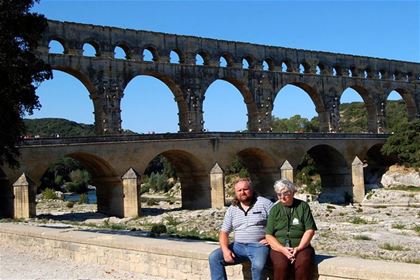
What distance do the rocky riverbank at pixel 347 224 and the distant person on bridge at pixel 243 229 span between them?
706cm

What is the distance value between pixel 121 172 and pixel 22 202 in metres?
6.28

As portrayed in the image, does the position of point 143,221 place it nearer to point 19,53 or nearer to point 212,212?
point 212,212

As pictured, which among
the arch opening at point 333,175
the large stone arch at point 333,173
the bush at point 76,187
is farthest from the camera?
the bush at point 76,187

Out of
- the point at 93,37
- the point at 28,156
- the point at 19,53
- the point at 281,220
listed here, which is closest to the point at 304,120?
the point at 93,37

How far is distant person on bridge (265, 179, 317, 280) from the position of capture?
6.57 m

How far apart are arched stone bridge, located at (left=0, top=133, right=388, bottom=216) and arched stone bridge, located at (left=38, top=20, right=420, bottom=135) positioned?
10.8ft

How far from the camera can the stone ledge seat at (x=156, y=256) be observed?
6.39 meters

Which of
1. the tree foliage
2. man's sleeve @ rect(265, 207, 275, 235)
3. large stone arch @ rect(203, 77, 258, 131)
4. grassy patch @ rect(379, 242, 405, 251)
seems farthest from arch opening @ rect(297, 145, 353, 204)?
the tree foliage

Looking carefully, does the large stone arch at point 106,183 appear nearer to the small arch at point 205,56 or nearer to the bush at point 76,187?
the small arch at point 205,56

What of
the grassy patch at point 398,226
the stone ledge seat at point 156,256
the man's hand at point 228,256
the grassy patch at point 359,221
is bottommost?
the grassy patch at point 359,221

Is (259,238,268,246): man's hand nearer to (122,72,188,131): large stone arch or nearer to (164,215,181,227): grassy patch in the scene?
(164,215,181,227): grassy patch

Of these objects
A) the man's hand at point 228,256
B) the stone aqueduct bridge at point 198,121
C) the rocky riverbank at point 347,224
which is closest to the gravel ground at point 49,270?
the man's hand at point 228,256

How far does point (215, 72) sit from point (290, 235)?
35.8m

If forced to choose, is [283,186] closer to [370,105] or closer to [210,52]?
[210,52]
